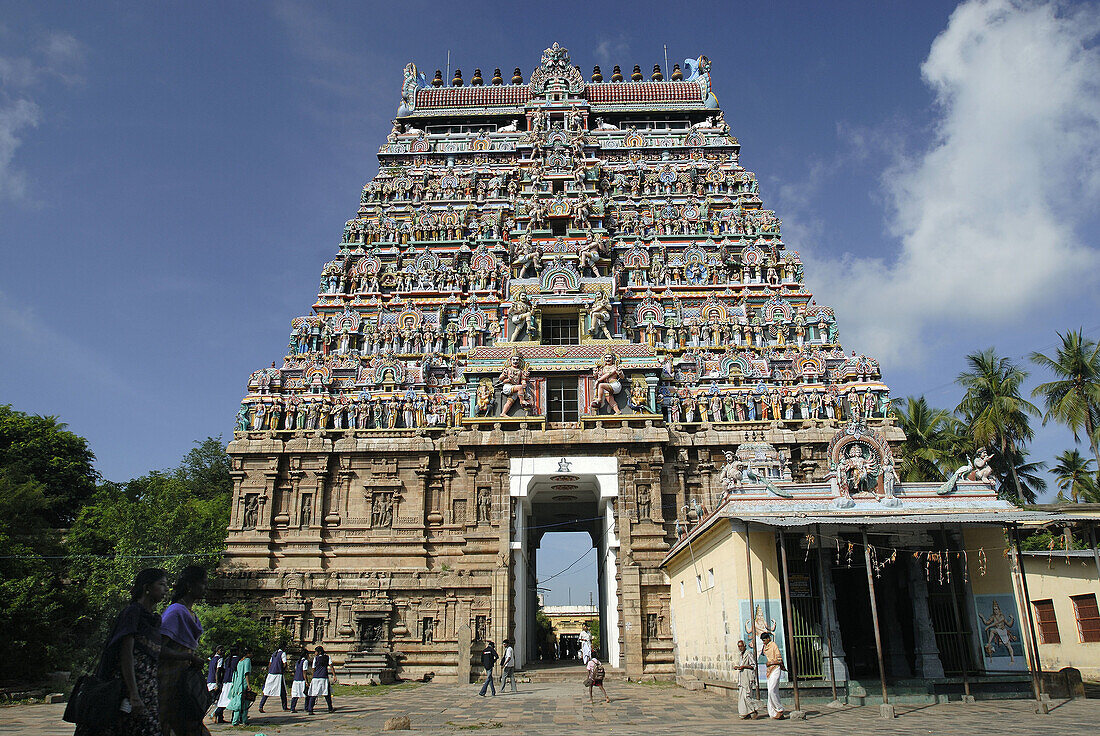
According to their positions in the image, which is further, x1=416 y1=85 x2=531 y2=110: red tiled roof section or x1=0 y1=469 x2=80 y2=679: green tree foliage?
x1=416 y1=85 x2=531 y2=110: red tiled roof section

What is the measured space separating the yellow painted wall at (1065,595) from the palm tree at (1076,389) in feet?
28.0

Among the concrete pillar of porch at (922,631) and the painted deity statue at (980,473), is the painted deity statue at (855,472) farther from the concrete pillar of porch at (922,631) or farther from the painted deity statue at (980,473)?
the painted deity statue at (980,473)

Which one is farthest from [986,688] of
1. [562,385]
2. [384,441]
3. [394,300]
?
[394,300]

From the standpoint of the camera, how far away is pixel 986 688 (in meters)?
16.4

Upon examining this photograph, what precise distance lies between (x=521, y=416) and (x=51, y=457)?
29.1m

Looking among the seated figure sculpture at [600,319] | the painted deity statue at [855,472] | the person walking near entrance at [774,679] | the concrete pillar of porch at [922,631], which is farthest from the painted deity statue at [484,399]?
the person walking near entrance at [774,679]

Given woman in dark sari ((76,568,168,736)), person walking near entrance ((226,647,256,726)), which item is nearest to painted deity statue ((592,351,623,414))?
person walking near entrance ((226,647,256,726))

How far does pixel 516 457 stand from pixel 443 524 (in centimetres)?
423

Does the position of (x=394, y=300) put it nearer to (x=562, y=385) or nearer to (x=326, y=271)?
(x=326, y=271)

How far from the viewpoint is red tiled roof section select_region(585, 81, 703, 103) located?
46844mm

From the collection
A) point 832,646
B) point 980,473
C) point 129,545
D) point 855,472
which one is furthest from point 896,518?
point 129,545

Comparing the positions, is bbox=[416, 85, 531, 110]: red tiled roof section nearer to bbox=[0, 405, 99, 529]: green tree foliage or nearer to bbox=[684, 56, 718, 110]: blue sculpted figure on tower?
bbox=[684, 56, 718, 110]: blue sculpted figure on tower

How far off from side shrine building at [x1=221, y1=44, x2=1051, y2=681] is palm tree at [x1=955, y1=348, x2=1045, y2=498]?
8.07m

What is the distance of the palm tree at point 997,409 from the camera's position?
107ft
